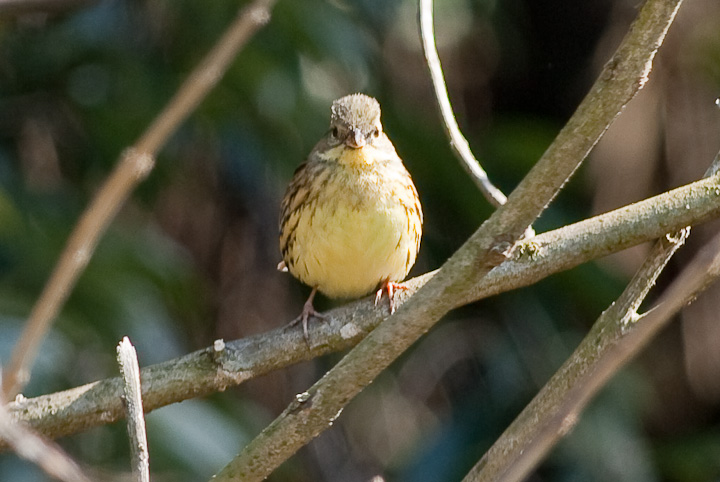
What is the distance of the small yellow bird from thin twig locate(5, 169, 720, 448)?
1.99 ft

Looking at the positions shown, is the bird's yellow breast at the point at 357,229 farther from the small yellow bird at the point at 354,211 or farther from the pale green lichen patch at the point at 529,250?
the pale green lichen patch at the point at 529,250

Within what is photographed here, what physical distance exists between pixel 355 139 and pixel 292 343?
0.95 m

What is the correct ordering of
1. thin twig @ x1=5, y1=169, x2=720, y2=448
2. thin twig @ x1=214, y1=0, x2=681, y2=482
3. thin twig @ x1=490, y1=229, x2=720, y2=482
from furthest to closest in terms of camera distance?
1. thin twig @ x1=5, y1=169, x2=720, y2=448
2. thin twig @ x1=214, y1=0, x2=681, y2=482
3. thin twig @ x1=490, y1=229, x2=720, y2=482

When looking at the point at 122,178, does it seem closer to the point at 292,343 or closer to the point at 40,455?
the point at 40,455

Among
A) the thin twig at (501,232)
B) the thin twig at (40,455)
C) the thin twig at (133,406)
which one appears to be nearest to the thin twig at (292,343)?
the thin twig at (501,232)

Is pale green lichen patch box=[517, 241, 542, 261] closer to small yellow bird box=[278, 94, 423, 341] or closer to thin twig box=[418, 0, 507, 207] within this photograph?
thin twig box=[418, 0, 507, 207]

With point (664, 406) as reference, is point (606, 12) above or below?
above

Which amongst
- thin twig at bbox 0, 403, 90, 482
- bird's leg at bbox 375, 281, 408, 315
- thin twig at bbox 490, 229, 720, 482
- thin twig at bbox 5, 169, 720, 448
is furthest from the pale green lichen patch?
thin twig at bbox 0, 403, 90, 482

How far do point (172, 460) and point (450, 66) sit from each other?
292cm

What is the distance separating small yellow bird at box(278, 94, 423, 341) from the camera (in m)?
3.73

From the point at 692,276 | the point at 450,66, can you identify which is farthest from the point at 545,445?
the point at 450,66

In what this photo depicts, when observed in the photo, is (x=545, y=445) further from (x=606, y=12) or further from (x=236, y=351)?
(x=606, y=12)

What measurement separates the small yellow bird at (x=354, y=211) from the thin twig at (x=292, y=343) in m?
0.61

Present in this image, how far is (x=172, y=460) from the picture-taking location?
3936mm
